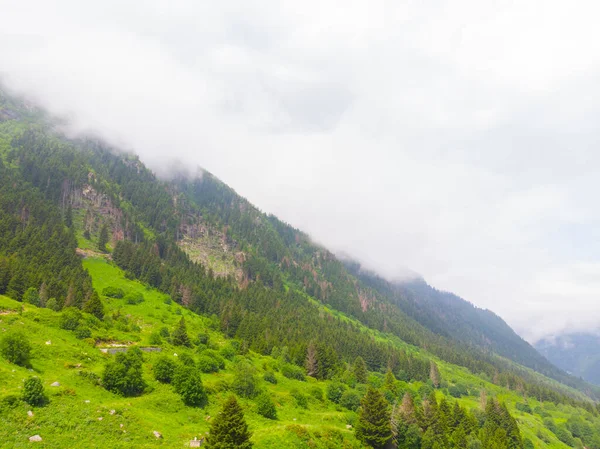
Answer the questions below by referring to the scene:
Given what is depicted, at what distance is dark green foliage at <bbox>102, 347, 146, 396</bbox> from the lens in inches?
2142

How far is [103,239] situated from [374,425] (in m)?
165

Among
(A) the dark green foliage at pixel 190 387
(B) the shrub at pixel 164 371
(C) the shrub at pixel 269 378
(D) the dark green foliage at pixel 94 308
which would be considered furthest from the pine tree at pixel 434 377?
(D) the dark green foliage at pixel 94 308

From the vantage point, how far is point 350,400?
3607 inches

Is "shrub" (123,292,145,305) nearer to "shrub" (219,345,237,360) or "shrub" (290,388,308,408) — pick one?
"shrub" (219,345,237,360)

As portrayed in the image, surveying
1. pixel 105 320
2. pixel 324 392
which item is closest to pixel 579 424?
pixel 324 392

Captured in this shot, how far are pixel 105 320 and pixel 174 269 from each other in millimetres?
86051

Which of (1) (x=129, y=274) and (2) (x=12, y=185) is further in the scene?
(2) (x=12, y=185)

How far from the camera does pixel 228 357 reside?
317 ft

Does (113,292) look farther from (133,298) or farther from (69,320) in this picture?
(69,320)

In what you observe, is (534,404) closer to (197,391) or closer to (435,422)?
(435,422)

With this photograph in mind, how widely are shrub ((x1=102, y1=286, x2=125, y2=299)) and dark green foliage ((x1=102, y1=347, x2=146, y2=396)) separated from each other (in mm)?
80924

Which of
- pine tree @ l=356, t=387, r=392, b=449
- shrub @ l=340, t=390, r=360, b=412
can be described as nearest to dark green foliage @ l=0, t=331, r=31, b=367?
pine tree @ l=356, t=387, r=392, b=449

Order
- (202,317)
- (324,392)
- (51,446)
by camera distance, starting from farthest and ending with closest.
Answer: (202,317)
(324,392)
(51,446)

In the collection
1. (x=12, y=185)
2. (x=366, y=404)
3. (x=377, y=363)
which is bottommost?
(x=377, y=363)
